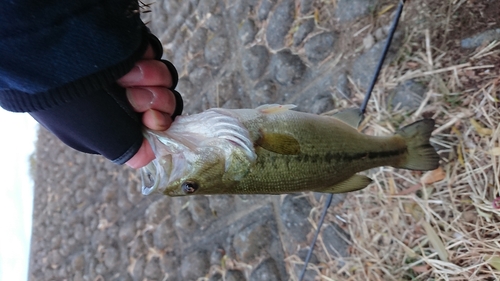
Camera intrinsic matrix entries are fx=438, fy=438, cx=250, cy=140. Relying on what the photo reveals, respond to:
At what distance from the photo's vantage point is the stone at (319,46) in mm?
2895

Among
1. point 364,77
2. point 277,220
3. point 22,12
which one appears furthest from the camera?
point 277,220

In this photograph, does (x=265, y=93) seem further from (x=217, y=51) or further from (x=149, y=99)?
(x=149, y=99)

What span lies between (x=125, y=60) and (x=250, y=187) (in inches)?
24.5

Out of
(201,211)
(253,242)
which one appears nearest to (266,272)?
(253,242)

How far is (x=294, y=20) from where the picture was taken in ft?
10.3

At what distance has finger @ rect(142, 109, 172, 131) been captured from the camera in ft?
4.77

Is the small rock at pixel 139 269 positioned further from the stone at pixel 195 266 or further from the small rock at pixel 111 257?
the stone at pixel 195 266

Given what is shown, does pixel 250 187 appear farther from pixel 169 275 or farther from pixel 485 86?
pixel 169 275

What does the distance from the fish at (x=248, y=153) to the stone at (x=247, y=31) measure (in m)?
1.89

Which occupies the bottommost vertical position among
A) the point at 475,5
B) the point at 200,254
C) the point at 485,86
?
the point at 200,254

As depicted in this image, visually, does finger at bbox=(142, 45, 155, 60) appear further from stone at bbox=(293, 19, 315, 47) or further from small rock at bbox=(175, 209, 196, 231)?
small rock at bbox=(175, 209, 196, 231)

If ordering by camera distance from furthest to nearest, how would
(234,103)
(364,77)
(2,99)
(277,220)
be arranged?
(234,103) < (277,220) < (364,77) < (2,99)

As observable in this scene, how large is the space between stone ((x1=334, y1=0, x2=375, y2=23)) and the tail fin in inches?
42.6

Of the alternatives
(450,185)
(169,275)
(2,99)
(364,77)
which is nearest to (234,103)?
(364,77)
